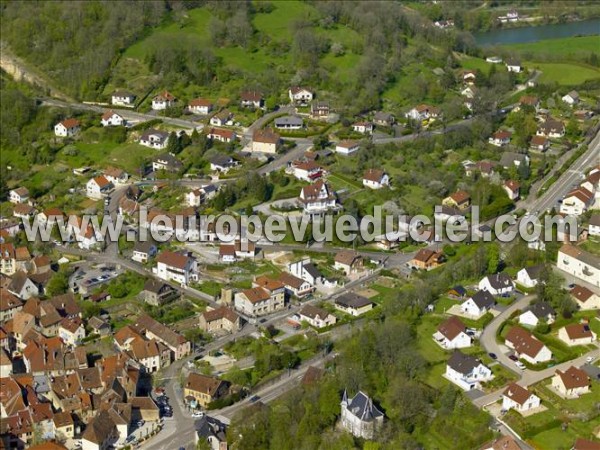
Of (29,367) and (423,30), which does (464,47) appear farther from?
(29,367)

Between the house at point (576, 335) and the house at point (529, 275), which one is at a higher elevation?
the house at point (576, 335)

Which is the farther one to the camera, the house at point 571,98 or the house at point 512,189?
the house at point 571,98

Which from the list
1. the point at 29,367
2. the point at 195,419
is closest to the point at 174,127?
the point at 29,367

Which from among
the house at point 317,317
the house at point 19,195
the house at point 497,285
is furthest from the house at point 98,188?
the house at point 497,285

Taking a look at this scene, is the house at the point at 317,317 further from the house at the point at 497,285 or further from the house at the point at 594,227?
the house at the point at 594,227

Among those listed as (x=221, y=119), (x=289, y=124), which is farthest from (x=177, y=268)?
(x=221, y=119)

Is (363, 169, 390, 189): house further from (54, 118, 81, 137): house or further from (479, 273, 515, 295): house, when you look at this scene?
(54, 118, 81, 137): house
